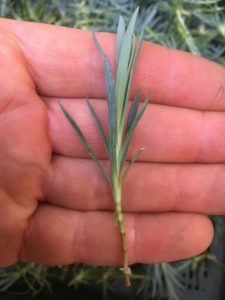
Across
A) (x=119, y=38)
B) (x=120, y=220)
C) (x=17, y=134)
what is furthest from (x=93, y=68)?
(x=120, y=220)

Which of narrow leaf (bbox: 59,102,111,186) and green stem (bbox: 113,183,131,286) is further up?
narrow leaf (bbox: 59,102,111,186)

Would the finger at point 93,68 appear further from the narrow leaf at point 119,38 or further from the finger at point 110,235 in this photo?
the finger at point 110,235

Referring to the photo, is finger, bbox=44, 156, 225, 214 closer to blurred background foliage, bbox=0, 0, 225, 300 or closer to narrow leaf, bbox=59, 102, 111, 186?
narrow leaf, bbox=59, 102, 111, 186

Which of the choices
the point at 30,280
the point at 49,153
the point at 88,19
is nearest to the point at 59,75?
the point at 49,153

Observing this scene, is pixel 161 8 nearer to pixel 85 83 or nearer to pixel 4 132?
pixel 85 83

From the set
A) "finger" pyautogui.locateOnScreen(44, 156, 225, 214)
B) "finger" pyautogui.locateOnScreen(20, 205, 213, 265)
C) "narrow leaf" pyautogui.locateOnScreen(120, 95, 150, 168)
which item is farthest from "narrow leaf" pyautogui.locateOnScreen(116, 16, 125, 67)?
"finger" pyautogui.locateOnScreen(20, 205, 213, 265)
